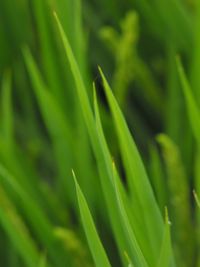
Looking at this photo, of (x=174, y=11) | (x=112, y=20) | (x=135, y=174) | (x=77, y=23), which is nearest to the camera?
(x=135, y=174)

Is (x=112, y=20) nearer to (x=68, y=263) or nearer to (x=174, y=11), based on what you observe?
(x=174, y=11)

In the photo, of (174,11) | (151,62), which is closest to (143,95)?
(151,62)

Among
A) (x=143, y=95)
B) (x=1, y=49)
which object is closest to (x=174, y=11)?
(x=143, y=95)

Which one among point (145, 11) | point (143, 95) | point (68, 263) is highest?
point (145, 11)

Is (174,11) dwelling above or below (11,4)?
below

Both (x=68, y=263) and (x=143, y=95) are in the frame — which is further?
(x=143, y=95)

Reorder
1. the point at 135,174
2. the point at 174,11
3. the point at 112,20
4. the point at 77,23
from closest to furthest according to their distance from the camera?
the point at 135,174 < the point at 77,23 < the point at 174,11 < the point at 112,20
